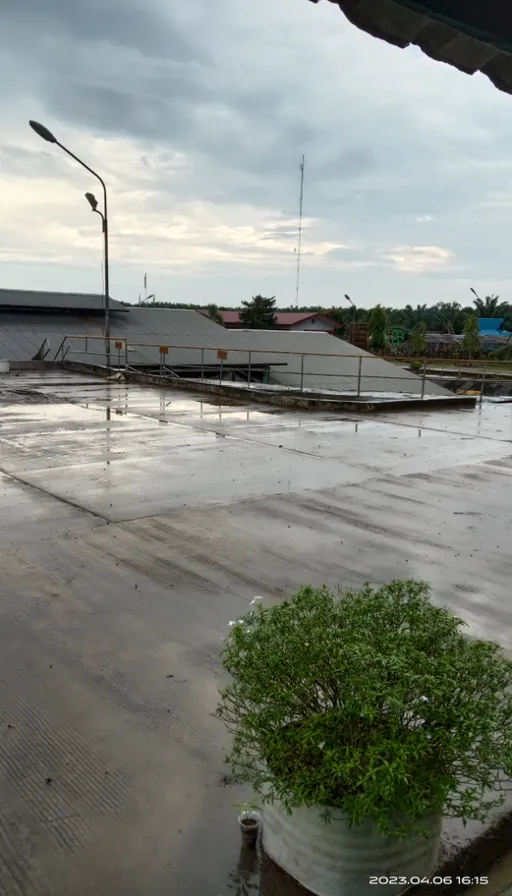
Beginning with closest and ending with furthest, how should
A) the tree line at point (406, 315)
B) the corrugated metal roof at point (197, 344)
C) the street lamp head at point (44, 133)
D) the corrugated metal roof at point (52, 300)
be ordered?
the street lamp head at point (44, 133) < the corrugated metal roof at point (197, 344) < the corrugated metal roof at point (52, 300) < the tree line at point (406, 315)

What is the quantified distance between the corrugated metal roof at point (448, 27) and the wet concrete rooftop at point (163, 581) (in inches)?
122

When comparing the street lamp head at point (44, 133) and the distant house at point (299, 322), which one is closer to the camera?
the street lamp head at point (44, 133)

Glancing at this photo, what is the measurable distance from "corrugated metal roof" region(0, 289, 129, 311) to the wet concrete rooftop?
81.9 feet

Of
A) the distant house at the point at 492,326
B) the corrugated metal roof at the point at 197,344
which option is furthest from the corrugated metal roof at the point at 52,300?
the distant house at the point at 492,326

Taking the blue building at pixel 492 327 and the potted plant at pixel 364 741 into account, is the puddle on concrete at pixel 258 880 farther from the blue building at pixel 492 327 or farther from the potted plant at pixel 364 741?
the blue building at pixel 492 327

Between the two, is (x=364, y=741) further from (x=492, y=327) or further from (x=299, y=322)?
(x=492, y=327)

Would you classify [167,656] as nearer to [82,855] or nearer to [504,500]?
[82,855]

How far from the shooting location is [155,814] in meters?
2.66

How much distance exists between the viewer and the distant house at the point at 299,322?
276ft

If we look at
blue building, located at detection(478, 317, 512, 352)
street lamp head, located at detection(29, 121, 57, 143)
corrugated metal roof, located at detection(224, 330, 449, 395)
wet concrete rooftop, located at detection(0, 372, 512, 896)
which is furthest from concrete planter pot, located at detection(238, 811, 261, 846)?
blue building, located at detection(478, 317, 512, 352)

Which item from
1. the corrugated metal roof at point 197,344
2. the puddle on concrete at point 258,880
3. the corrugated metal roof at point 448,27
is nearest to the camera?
the puddle on concrete at point 258,880

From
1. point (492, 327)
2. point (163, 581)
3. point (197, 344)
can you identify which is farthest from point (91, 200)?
point (492, 327)

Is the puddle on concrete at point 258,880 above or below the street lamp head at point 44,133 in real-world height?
below

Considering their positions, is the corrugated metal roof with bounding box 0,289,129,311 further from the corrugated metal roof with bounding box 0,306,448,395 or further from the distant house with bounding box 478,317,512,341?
the distant house with bounding box 478,317,512,341
